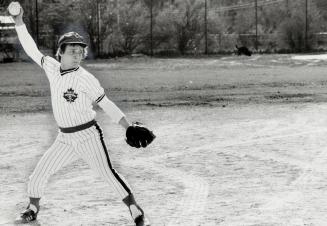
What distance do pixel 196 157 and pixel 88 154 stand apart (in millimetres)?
4565

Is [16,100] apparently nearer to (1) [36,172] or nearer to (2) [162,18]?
(1) [36,172]

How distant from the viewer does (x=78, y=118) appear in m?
6.37

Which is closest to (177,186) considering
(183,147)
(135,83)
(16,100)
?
(183,147)

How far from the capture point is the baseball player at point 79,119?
625 cm

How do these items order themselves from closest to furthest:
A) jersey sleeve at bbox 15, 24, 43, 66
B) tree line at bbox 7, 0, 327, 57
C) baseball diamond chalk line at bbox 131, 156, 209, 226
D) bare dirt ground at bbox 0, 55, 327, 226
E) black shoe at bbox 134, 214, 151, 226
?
black shoe at bbox 134, 214, 151, 226 < jersey sleeve at bbox 15, 24, 43, 66 < baseball diamond chalk line at bbox 131, 156, 209, 226 < bare dirt ground at bbox 0, 55, 327, 226 < tree line at bbox 7, 0, 327, 57

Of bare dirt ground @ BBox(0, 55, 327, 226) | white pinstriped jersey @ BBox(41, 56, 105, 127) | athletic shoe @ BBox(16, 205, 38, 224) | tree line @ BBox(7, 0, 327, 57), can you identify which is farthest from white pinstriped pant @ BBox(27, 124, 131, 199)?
tree line @ BBox(7, 0, 327, 57)

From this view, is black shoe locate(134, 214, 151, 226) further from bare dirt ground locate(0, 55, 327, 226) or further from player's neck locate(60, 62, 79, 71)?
player's neck locate(60, 62, 79, 71)

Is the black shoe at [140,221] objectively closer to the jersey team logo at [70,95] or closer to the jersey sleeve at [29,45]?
the jersey team logo at [70,95]

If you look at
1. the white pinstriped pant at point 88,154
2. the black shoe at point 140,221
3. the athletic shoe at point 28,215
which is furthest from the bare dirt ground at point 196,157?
the white pinstriped pant at point 88,154

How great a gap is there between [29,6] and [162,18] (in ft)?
27.6

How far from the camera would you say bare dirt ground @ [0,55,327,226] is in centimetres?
735

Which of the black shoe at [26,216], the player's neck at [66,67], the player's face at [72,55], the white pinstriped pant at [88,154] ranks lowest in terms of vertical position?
the black shoe at [26,216]

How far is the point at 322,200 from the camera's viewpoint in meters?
7.76

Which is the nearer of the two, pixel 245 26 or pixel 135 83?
pixel 135 83
